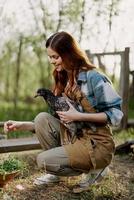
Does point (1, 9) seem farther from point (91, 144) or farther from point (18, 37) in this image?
point (91, 144)

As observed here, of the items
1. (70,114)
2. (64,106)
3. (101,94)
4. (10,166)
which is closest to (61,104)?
(64,106)

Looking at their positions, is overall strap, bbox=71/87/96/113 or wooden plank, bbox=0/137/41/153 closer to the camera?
overall strap, bbox=71/87/96/113

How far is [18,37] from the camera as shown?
11094mm

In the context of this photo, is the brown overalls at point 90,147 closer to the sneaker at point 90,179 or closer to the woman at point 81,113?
the woman at point 81,113

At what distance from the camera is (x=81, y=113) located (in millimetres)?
3947

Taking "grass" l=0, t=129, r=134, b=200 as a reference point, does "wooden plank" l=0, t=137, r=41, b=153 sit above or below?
above

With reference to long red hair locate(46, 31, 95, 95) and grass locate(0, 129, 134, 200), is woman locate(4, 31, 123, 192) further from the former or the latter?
grass locate(0, 129, 134, 200)

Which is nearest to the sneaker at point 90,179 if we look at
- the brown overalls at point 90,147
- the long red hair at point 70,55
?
the brown overalls at point 90,147

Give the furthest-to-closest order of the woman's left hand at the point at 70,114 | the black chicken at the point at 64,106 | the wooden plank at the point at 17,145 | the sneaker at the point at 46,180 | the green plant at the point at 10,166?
the wooden plank at the point at 17,145
the sneaker at the point at 46,180
the green plant at the point at 10,166
the black chicken at the point at 64,106
the woman's left hand at the point at 70,114

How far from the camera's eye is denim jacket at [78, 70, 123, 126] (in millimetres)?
3966

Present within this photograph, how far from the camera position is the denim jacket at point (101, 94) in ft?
13.0

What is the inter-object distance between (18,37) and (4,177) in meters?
7.32

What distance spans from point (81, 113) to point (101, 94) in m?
0.21

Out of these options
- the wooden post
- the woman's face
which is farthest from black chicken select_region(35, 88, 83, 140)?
the wooden post
